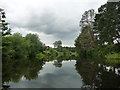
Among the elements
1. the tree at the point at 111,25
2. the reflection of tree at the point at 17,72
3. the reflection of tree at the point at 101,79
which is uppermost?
the tree at the point at 111,25

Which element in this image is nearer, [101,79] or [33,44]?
[101,79]

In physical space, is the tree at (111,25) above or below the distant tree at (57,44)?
below

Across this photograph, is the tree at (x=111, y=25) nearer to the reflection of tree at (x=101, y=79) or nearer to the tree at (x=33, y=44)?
the reflection of tree at (x=101, y=79)

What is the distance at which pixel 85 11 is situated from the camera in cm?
5612

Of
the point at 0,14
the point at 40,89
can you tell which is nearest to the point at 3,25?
the point at 0,14

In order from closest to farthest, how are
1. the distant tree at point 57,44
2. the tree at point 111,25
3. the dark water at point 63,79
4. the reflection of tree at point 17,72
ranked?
the dark water at point 63,79 < the reflection of tree at point 17,72 < the tree at point 111,25 < the distant tree at point 57,44

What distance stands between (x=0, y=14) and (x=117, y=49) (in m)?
30.8

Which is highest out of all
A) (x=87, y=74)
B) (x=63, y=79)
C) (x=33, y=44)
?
(x=33, y=44)

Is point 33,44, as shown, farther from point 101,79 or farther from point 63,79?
point 101,79

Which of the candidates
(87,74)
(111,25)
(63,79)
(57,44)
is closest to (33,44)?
(111,25)

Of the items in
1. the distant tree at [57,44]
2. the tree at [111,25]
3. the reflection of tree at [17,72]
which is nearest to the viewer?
the reflection of tree at [17,72]

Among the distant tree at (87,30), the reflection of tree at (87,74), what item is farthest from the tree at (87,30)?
Answer: the reflection of tree at (87,74)

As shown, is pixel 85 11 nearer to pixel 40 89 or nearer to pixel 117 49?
pixel 117 49

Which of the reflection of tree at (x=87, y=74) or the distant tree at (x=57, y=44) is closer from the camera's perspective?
the reflection of tree at (x=87, y=74)
